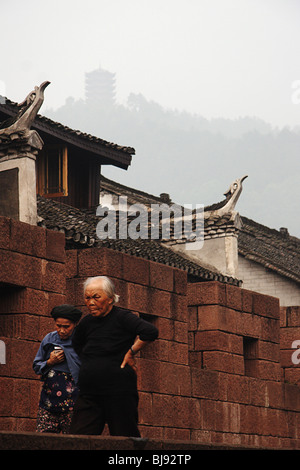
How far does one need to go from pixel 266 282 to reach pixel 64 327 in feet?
73.8

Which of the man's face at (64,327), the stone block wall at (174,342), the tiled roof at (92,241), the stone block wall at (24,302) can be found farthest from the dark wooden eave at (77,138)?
the man's face at (64,327)

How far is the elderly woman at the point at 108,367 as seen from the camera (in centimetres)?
775

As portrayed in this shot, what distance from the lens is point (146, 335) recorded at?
7.81 meters

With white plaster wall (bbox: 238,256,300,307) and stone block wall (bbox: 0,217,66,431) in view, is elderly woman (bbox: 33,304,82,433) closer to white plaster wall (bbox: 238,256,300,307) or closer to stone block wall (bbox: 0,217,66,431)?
stone block wall (bbox: 0,217,66,431)

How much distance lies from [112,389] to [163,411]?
707 cm

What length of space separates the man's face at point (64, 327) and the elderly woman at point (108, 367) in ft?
1.59

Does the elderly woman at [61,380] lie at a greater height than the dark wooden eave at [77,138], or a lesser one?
lesser

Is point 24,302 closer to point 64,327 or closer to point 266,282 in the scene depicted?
point 64,327

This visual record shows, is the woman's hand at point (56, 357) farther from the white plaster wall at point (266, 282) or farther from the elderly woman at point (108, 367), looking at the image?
the white plaster wall at point (266, 282)

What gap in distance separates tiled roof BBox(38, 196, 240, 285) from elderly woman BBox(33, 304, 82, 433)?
26.2 feet

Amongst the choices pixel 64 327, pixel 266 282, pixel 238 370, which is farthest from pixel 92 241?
pixel 266 282

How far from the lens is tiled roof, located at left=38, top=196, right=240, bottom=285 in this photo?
1719cm
